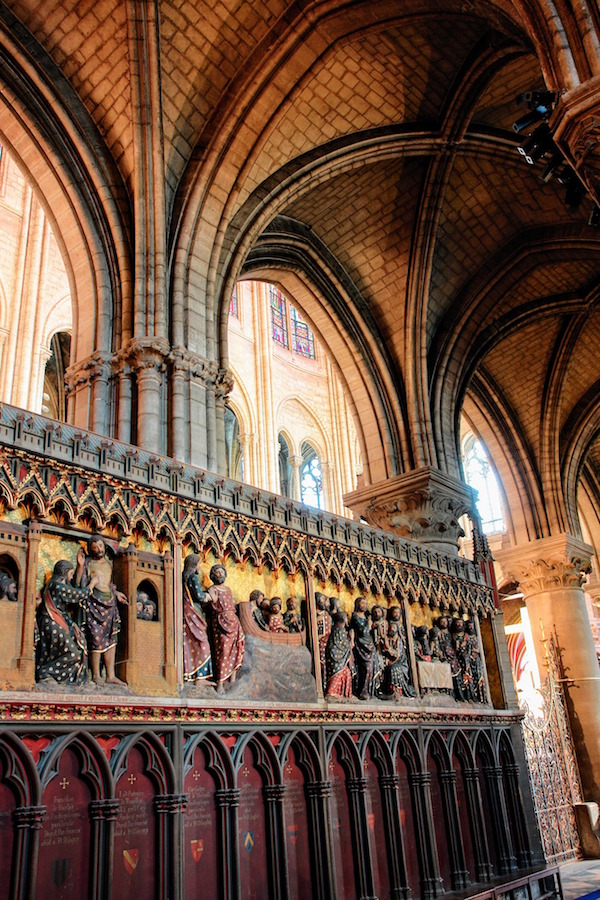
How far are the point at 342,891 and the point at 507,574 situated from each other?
37.0 feet

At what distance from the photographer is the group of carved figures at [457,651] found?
918cm

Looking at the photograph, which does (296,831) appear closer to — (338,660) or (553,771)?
(338,660)

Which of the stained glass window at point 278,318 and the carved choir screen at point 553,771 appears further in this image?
the stained glass window at point 278,318

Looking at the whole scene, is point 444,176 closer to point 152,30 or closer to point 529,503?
point 152,30

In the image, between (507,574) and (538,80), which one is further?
(507,574)

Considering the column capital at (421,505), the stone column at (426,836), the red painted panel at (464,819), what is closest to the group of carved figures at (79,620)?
the stone column at (426,836)

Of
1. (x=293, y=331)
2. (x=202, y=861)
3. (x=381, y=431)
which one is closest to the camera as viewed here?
(x=202, y=861)

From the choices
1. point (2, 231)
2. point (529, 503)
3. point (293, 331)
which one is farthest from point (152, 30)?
point (293, 331)

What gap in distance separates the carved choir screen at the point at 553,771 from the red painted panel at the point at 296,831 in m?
5.92

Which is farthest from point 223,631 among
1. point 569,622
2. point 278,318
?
point 278,318

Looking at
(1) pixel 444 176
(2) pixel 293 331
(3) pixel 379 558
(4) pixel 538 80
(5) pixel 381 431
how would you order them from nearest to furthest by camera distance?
(3) pixel 379 558 < (4) pixel 538 80 < (1) pixel 444 176 < (5) pixel 381 431 < (2) pixel 293 331

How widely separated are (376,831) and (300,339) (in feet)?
68.6

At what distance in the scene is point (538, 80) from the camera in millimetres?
11172

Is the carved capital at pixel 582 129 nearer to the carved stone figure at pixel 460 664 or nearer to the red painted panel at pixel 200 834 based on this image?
the red painted panel at pixel 200 834
